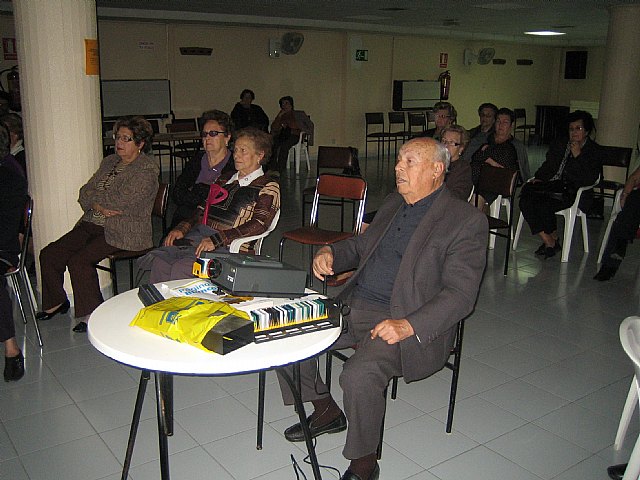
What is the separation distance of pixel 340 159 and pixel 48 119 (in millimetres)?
3113

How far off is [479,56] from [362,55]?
3822 mm

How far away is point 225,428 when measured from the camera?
9.12 ft

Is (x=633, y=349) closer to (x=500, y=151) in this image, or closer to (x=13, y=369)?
Answer: (x=13, y=369)

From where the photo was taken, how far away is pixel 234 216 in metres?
3.56

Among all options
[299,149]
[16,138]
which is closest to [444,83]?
[299,149]

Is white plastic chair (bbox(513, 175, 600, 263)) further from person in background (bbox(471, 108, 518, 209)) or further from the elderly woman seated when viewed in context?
the elderly woman seated

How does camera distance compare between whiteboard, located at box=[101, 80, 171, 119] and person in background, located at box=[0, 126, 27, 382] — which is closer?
person in background, located at box=[0, 126, 27, 382]

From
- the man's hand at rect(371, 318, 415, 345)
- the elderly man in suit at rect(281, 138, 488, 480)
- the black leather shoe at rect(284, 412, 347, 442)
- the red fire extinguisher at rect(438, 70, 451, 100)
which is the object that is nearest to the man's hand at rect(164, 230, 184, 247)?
→ the elderly man in suit at rect(281, 138, 488, 480)

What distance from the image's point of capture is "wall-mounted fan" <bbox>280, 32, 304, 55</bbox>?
38.0 ft

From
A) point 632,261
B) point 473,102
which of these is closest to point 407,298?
point 632,261

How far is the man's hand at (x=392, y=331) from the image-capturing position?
2227 mm

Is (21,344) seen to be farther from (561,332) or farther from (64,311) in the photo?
(561,332)

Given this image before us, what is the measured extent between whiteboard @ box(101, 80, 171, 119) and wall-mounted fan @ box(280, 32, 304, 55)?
95.5 inches

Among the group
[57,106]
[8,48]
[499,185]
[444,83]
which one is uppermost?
[8,48]
